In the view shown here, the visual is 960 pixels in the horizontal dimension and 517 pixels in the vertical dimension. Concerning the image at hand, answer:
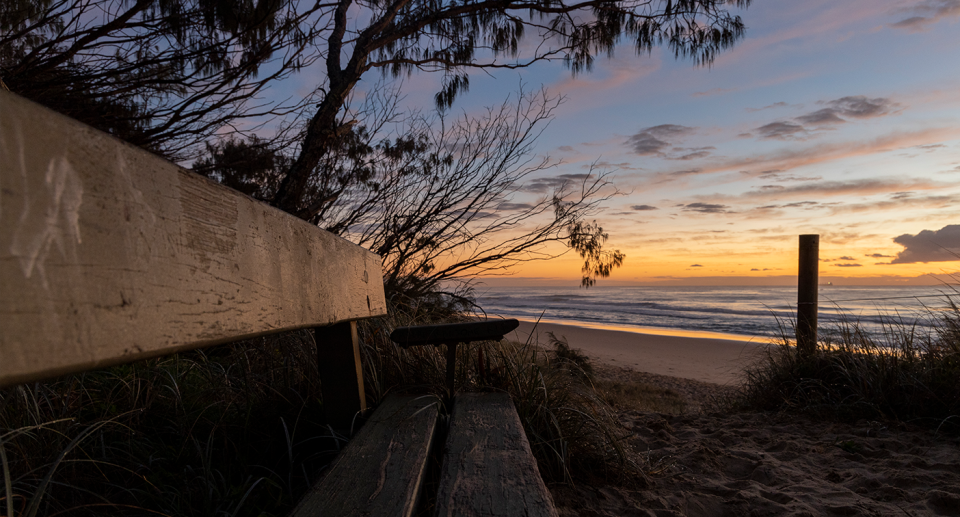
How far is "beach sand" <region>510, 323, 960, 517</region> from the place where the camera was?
7.36 feet

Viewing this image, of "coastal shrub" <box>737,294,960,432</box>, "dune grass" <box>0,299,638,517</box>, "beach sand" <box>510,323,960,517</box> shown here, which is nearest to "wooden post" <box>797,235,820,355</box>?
"coastal shrub" <box>737,294,960,432</box>

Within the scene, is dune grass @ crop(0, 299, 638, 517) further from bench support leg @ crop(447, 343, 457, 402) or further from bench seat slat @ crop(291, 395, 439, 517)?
bench seat slat @ crop(291, 395, 439, 517)

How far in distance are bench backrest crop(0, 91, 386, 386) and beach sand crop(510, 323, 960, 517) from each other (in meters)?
1.68

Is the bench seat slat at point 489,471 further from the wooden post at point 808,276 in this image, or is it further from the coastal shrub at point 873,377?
the wooden post at point 808,276


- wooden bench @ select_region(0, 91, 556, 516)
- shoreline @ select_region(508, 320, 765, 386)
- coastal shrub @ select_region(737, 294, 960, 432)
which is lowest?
shoreline @ select_region(508, 320, 765, 386)

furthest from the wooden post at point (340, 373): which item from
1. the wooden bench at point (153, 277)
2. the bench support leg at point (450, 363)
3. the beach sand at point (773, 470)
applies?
the beach sand at point (773, 470)

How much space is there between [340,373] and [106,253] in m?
1.46

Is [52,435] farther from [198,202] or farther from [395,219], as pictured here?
[395,219]

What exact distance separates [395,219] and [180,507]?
12.7 ft

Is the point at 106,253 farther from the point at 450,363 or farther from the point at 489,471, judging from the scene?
the point at 450,363

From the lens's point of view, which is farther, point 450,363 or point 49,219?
point 450,363

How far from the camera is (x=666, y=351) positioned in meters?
12.6

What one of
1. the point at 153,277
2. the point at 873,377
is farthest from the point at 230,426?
the point at 873,377

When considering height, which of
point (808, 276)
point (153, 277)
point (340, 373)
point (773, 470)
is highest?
point (808, 276)
